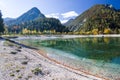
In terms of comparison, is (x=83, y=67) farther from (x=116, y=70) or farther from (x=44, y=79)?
(x=44, y=79)

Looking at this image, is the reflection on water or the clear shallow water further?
the reflection on water

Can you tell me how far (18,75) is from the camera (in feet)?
91.4

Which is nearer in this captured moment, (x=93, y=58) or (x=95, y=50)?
(x=93, y=58)

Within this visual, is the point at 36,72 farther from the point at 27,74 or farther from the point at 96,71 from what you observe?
the point at 96,71

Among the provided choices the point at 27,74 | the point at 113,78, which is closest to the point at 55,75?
the point at 27,74

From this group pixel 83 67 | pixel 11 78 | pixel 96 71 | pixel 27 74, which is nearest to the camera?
pixel 11 78

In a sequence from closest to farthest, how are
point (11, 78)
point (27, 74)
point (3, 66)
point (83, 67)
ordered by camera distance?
1. point (11, 78)
2. point (27, 74)
3. point (3, 66)
4. point (83, 67)

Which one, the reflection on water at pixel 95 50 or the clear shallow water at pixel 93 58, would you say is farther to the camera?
the reflection on water at pixel 95 50

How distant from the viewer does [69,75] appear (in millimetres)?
29703

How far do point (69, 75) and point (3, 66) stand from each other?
10.8 m

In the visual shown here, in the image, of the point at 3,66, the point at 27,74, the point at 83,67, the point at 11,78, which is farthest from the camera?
the point at 83,67

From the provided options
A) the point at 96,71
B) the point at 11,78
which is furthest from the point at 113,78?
the point at 11,78

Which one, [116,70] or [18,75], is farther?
[116,70]

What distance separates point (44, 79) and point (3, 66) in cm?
876
